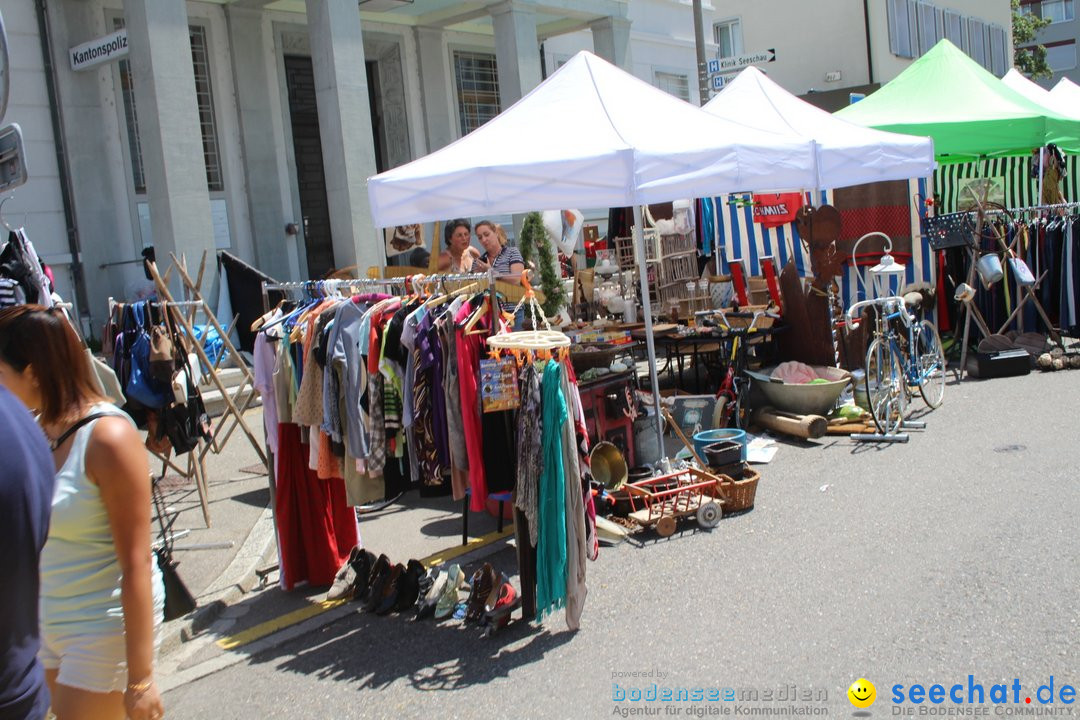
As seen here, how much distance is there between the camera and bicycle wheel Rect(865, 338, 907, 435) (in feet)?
26.4

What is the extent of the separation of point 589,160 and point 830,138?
11.6ft

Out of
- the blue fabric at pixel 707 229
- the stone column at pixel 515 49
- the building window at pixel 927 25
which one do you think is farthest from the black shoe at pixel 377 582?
the building window at pixel 927 25

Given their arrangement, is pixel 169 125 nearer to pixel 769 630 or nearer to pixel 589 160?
pixel 589 160

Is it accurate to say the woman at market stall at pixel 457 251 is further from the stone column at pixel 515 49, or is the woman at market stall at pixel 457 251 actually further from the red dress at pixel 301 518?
the stone column at pixel 515 49

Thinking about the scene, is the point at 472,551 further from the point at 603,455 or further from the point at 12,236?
the point at 12,236

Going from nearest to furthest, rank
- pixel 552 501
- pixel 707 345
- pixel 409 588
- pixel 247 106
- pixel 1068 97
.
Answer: pixel 552 501
pixel 409 588
pixel 707 345
pixel 247 106
pixel 1068 97

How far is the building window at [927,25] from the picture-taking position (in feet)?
95.5

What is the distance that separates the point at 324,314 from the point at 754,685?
2.99 m

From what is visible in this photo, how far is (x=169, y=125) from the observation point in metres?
11.0

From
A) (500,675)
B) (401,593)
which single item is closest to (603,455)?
(401,593)

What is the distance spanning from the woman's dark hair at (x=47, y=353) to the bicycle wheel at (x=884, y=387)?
6474 mm

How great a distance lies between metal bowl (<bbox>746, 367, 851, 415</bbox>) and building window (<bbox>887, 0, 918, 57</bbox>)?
2198 cm

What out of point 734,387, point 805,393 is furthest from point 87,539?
point 805,393

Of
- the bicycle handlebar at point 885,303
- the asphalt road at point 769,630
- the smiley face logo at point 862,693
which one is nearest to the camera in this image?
the smiley face logo at point 862,693
